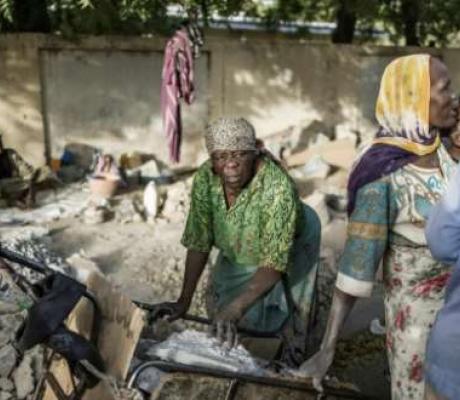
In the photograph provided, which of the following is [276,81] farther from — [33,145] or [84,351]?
[84,351]

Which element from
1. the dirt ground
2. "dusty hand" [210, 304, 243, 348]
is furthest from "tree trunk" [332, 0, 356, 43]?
"dusty hand" [210, 304, 243, 348]

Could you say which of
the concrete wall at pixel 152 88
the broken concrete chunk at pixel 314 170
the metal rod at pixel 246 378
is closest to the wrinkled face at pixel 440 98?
the metal rod at pixel 246 378

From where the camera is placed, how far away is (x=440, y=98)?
87.4 inches

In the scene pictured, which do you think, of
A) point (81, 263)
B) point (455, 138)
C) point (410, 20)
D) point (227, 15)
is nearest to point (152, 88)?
point (227, 15)

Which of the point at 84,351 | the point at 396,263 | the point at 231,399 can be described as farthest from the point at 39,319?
the point at 396,263

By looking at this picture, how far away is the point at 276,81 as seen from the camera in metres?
9.84

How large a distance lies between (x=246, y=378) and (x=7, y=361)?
5.85ft

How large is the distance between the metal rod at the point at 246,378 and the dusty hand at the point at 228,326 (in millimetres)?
324

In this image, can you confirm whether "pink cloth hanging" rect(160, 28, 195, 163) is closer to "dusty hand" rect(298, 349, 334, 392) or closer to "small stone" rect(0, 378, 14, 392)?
"small stone" rect(0, 378, 14, 392)

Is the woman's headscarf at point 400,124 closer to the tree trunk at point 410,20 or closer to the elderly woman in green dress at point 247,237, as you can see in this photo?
the elderly woman in green dress at point 247,237

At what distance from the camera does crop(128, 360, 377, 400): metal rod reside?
2168mm

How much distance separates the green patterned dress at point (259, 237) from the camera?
304 centimetres

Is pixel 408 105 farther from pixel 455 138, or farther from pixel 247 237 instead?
pixel 247 237

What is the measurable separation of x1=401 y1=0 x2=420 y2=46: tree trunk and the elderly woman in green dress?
7148 millimetres
